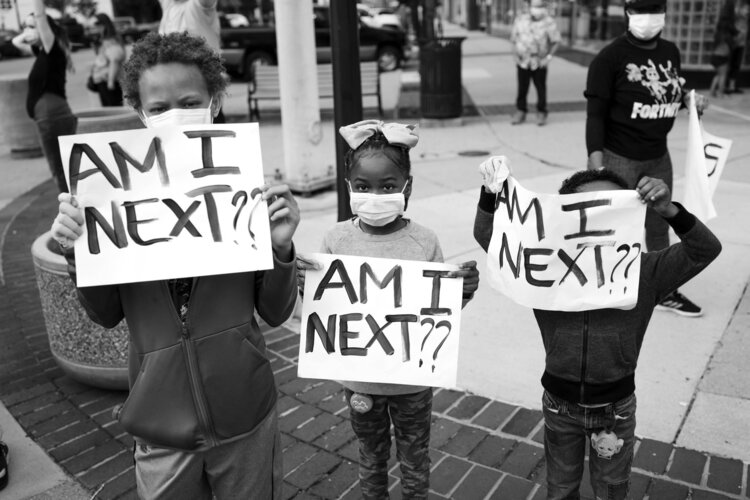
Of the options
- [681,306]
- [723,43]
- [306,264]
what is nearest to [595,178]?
[306,264]

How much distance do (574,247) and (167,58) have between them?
53.5 inches

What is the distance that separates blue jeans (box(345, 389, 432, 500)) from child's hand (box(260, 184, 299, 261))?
764 mm

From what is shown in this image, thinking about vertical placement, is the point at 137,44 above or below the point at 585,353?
above

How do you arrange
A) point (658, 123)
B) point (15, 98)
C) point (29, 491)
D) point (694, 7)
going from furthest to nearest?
1. point (694, 7)
2. point (15, 98)
3. point (658, 123)
4. point (29, 491)

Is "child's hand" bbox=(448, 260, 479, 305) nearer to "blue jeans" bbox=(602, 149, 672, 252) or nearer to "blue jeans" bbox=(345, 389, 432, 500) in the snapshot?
"blue jeans" bbox=(345, 389, 432, 500)

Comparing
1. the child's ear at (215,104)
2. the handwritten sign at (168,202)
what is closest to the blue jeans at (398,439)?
the handwritten sign at (168,202)

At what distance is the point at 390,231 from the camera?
241cm

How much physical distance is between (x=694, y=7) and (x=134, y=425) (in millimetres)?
15621

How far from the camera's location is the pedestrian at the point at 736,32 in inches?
496

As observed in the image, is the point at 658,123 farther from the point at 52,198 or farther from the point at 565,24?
the point at 565,24

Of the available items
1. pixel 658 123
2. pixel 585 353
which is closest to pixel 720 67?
pixel 658 123

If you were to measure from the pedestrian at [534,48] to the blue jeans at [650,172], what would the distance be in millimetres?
6978

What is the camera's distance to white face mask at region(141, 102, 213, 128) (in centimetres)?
189

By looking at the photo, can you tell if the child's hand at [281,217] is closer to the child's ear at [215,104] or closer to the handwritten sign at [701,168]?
the child's ear at [215,104]
